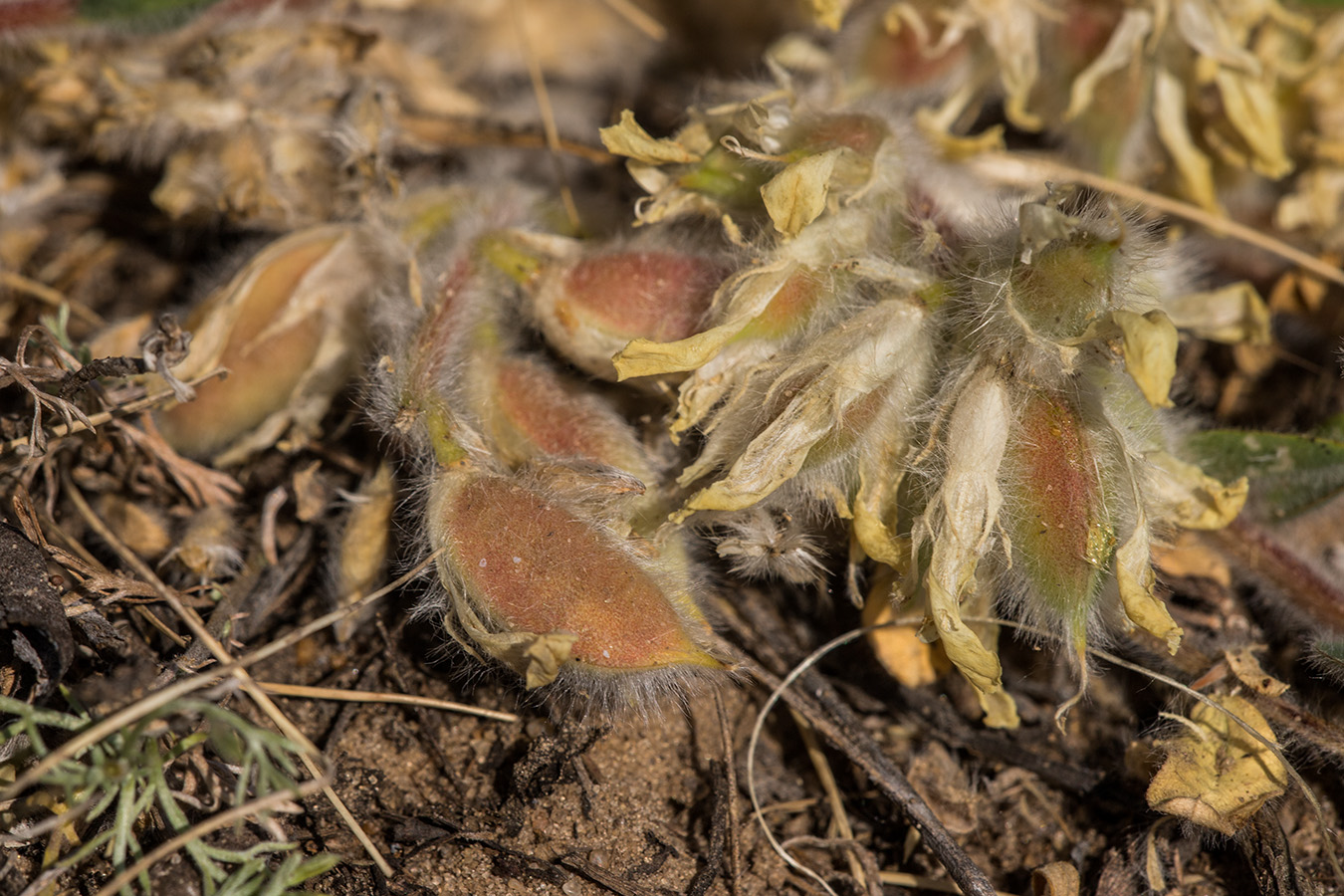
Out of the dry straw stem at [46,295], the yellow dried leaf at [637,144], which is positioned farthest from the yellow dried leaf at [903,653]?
the dry straw stem at [46,295]

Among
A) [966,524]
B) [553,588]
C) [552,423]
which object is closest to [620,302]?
[552,423]

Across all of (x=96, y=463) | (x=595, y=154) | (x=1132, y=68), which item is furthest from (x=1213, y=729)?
(x=96, y=463)

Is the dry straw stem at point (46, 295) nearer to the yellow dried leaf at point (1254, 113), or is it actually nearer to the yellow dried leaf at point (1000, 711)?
the yellow dried leaf at point (1000, 711)

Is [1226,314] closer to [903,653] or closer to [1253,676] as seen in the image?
[1253,676]

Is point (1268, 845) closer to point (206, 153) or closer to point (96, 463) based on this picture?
point (96, 463)

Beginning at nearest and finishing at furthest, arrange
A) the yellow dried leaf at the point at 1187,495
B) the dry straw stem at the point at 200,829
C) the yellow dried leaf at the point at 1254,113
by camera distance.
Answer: the dry straw stem at the point at 200,829, the yellow dried leaf at the point at 1187,495, the yellow dried leaf at the point at 1254,113
